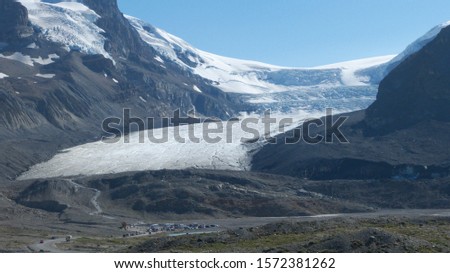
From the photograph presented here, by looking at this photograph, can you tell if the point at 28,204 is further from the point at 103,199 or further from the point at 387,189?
the point at 387,189

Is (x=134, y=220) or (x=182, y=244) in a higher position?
(x=182, y=244)

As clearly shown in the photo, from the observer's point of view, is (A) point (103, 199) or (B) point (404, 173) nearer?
(A) point (103, 199)

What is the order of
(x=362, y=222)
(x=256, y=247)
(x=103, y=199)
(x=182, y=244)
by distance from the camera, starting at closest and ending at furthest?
1. (x=256, y=247)
2. (x=182, y=244)
3. (x=362, y=222)
4. (x=103, y=199)

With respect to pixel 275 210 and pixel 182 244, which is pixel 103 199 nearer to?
pixel 275 210

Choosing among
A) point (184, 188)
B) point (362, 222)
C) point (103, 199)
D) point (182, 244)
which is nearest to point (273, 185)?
point (184, 188)

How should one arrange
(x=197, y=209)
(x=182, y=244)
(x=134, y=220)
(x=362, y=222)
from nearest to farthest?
(x=182, y=244)
(x=362, y=222)
(x=134, y=220)
(x=197, y=209)

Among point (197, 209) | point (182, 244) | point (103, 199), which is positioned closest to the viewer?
point (182, 244)
